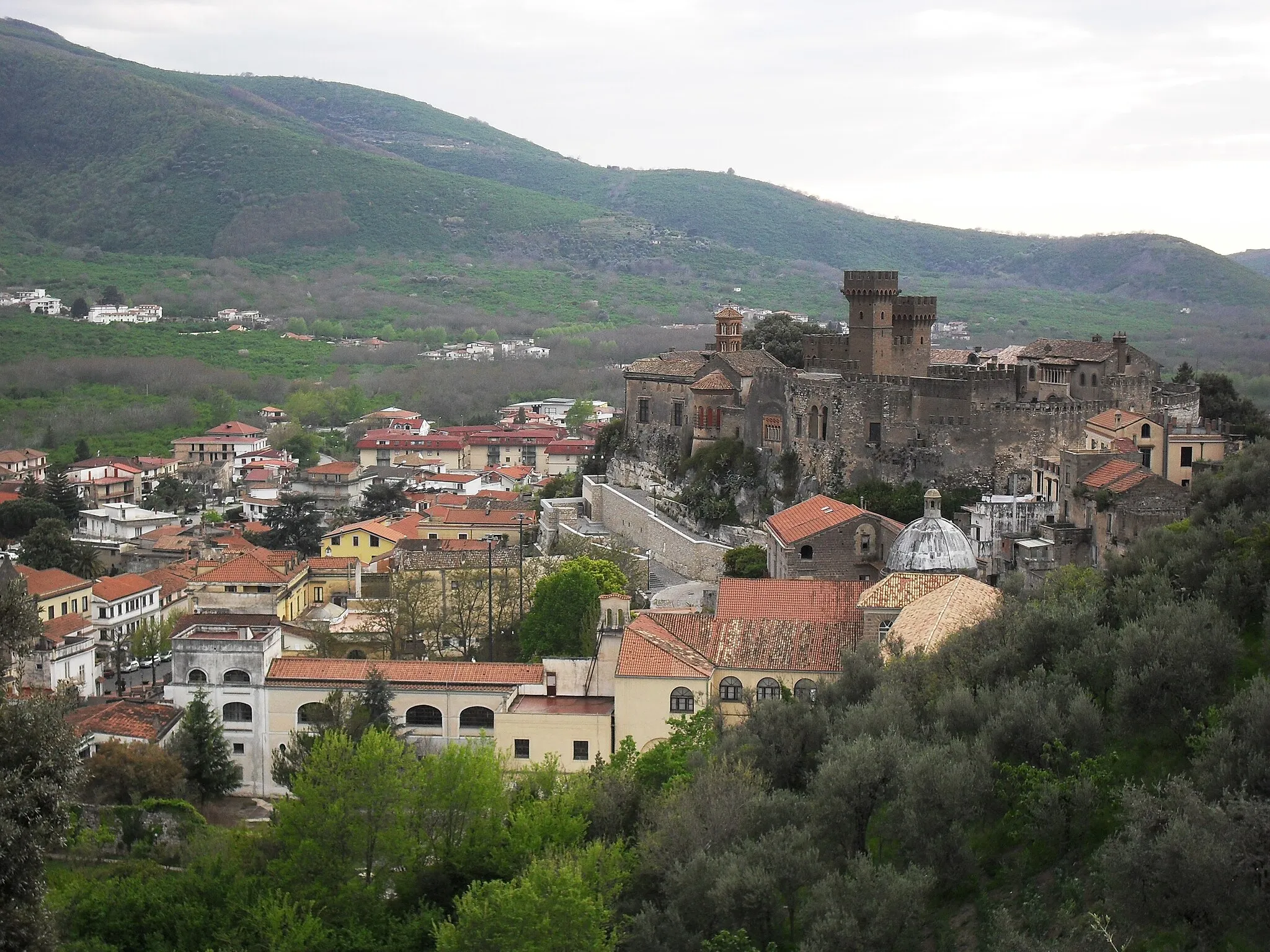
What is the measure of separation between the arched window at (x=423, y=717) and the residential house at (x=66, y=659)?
35.5 feet

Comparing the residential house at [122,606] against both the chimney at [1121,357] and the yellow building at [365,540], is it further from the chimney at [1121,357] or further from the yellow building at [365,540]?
the chimney at [1121,357]

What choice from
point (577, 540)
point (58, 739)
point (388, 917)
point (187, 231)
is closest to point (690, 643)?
point (388, 917)

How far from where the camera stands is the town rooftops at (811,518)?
119 ft

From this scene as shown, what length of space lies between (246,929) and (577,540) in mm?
28078

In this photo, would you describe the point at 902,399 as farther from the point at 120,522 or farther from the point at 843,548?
the point at 120,522

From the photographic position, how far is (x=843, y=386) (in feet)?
142

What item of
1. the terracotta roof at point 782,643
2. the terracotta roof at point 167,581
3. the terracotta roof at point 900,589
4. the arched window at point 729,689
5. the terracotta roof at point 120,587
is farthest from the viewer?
the terracotta roof at point 167,581

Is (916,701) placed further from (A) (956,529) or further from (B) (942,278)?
(B) (942,278)

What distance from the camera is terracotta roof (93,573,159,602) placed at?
4725 cm

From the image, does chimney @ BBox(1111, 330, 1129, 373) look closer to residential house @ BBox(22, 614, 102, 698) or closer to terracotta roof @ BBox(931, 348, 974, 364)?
terracotta roof @ BBox(931, 348, 974, 364)

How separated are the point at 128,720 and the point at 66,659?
884 cm

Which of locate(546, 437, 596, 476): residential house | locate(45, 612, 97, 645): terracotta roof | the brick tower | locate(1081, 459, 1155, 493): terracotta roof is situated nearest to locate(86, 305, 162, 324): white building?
locate(546, 437, 596, 476): residential house

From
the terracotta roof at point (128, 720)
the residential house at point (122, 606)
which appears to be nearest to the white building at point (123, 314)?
the residential house at point (122, 606)

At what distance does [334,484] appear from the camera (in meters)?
76.4
